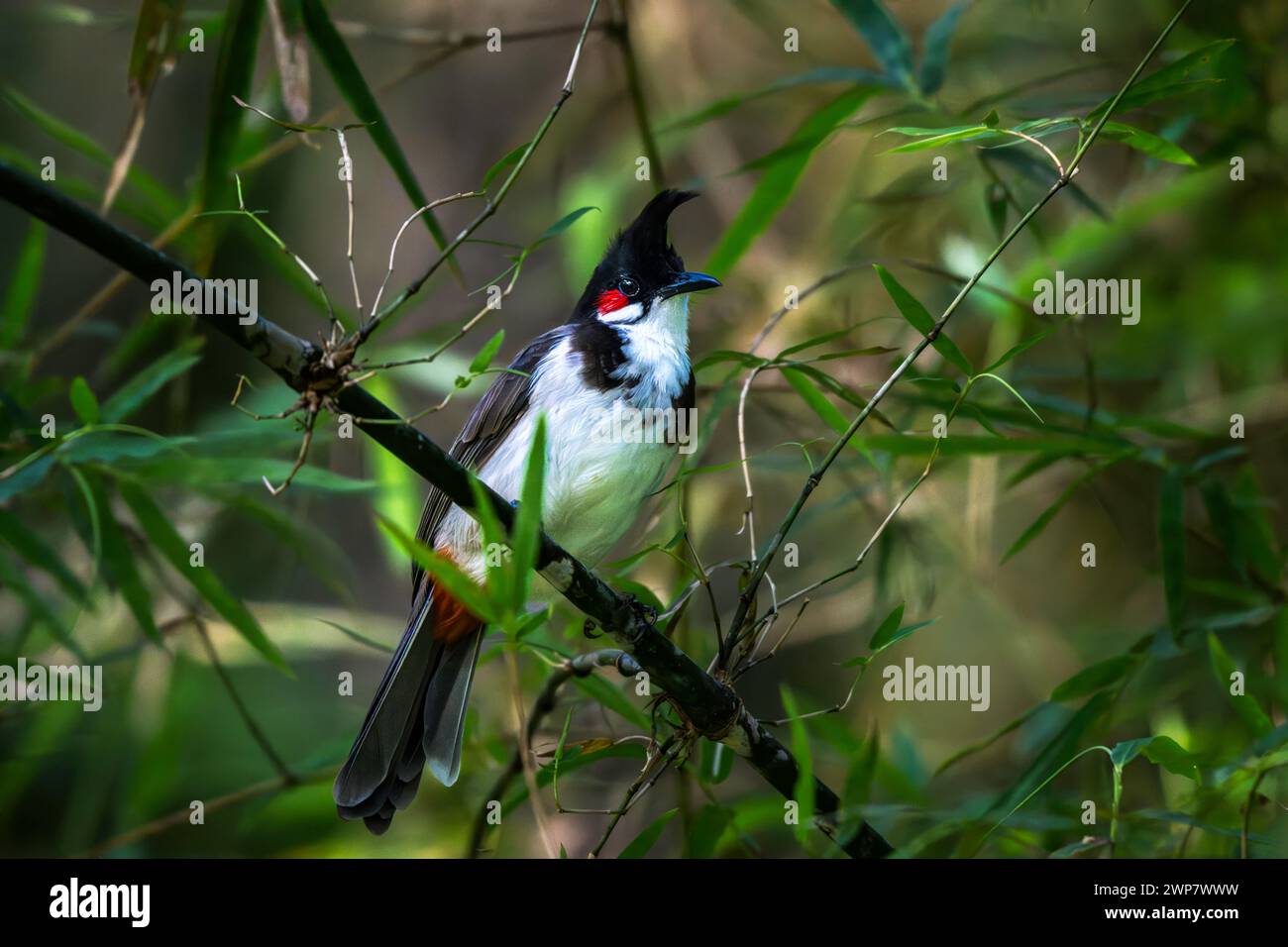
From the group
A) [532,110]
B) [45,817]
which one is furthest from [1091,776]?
[45,817]

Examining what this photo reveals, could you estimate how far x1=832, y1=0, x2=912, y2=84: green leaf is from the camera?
2267 mm

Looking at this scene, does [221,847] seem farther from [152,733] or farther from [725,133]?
[725,133]

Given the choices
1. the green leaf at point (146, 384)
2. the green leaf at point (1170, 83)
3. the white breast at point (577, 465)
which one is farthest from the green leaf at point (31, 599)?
the green leaf at point (1170, 83)

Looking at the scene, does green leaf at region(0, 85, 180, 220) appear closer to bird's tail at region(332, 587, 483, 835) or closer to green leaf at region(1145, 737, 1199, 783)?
bird's tail at region(332, 587, 483, 835)

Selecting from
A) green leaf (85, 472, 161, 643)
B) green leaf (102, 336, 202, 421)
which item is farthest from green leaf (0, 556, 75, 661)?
green leaf (102, 336, 202, 421)

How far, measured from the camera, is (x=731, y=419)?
3613 millimetres

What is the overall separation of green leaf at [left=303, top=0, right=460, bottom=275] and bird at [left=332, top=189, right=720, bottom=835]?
44 centimetres

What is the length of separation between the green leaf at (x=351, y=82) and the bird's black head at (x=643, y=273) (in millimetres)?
577

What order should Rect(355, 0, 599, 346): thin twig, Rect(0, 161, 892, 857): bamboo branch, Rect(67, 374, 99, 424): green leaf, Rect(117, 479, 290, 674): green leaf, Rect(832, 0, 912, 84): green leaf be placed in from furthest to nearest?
Rect(832, 0, 912, 84): green leaf < Rect(117, 479, 290, 674): green leaf < Rect(67, 374, 99, 424): green leaf < Rect(355, 0, 599, 346): thin twig < Rect(0, 161, 892, 857): bamboo branch

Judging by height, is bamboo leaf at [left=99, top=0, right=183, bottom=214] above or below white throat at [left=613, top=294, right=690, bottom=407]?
above

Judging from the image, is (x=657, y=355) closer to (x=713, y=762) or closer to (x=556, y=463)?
(x=556, y=463)

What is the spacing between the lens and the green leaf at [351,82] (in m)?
1.82

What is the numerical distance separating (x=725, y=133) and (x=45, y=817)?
10.2 ft

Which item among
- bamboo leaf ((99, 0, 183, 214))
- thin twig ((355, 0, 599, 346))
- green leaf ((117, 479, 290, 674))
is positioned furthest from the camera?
green leaf ((117, 479, 290, 674))
